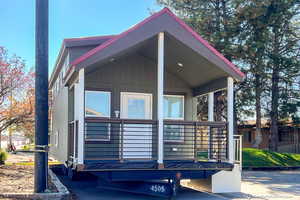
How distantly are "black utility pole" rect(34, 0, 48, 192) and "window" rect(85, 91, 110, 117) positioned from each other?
224cm

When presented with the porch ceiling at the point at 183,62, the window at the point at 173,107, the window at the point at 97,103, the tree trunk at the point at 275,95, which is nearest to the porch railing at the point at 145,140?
the window at the point at 97,103

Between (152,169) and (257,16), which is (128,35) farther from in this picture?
(257,16)

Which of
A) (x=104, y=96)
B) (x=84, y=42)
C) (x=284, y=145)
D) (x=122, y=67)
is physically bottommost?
(x=284, y=145)

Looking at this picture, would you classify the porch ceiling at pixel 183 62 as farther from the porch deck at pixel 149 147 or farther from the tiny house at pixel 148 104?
the porch deck at pixel 149 147

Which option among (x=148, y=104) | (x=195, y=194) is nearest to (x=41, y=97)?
(x=148, y=104)

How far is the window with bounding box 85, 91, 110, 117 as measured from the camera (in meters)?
11.0

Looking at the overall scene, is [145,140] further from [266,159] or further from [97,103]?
[266,159]

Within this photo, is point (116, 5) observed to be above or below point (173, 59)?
above

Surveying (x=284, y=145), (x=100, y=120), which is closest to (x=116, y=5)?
(x=100, y=120)

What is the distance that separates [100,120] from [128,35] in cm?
218

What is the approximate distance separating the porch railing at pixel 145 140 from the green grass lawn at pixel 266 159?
9580 millimetres

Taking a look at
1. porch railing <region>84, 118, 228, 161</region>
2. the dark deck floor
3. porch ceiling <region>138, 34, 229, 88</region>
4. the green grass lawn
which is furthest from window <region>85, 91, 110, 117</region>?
the green grass lawn

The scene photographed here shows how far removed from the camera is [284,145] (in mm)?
33781

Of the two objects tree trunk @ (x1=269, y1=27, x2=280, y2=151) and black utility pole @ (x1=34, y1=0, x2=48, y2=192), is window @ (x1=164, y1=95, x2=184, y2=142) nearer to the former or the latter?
black utility pole @ (x1=34, y1=0, x2=48, y2=192)
